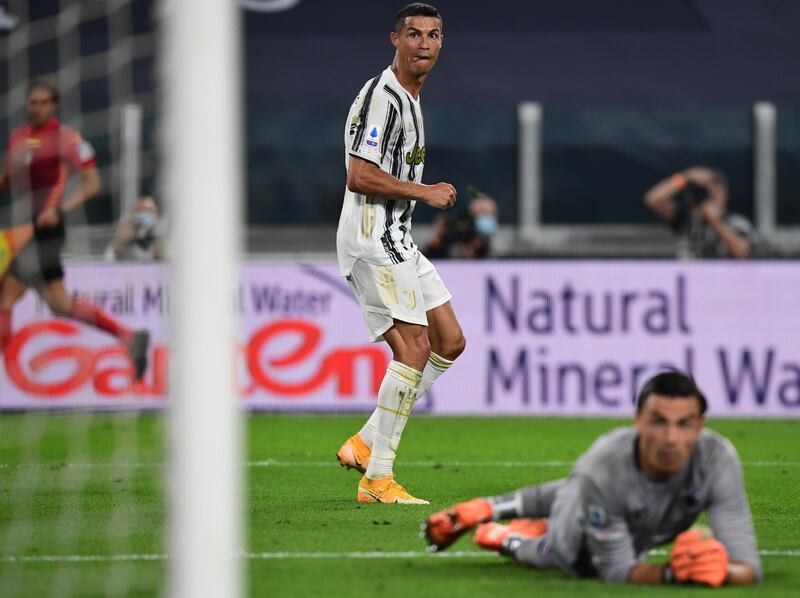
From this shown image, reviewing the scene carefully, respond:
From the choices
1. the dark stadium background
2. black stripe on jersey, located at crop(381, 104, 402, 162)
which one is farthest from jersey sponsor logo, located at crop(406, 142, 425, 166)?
the dark stadium background

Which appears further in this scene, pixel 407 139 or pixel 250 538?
pixel 407 139

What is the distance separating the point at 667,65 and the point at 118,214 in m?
6.39

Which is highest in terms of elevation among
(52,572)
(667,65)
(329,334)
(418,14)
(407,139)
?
(667,65)

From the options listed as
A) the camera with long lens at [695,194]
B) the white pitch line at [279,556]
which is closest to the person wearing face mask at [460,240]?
the camera with long lens at [695,194]

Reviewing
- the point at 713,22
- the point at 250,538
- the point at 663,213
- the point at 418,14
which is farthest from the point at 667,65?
the point at 250,538

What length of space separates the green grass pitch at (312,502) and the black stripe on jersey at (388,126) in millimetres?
1647

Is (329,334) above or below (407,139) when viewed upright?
below

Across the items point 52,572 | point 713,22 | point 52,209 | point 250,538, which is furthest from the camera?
point 713,22

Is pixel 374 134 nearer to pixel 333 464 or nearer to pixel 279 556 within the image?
pixel 279 556

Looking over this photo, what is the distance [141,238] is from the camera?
14.4 meters

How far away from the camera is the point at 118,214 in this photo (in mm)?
19156

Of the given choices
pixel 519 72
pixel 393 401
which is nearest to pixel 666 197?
pixel 519 72

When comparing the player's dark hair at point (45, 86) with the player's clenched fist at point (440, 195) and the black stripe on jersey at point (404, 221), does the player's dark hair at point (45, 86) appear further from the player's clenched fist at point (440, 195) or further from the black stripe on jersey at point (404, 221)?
the player's clenched fist at point (440, 195)

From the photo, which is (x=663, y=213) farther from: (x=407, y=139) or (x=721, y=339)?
(x=407, y=139)
